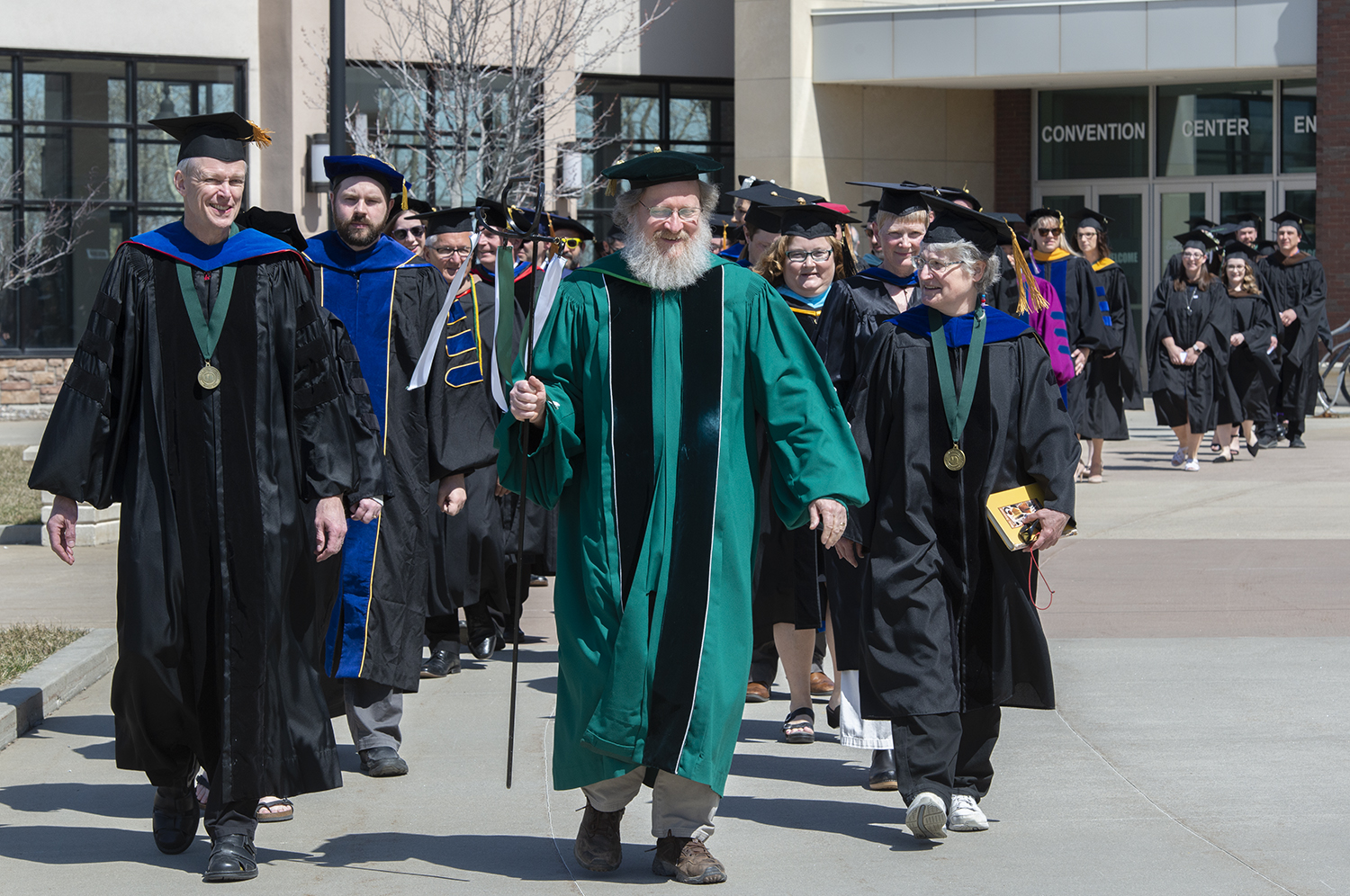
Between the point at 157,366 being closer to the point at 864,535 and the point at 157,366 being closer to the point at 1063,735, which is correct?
the point at 864,535

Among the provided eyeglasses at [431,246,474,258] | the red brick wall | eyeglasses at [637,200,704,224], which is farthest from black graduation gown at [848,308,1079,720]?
the red brick wall

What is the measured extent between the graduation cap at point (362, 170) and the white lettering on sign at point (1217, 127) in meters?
19.8

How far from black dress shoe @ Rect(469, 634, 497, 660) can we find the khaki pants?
354 centimetres

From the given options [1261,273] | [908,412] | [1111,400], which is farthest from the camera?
[1261,273]

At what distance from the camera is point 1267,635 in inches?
324

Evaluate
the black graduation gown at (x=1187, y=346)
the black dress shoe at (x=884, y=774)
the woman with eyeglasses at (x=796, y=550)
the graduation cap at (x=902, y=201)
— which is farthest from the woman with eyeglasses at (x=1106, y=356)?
the black dress shoe at (x=884, y=774)

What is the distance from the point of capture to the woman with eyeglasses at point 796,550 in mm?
6434

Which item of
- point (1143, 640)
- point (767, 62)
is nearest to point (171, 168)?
point (767, 62)

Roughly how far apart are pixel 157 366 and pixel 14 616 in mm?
4364

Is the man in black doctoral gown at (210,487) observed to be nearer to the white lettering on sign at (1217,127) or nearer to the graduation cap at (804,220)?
the graduation cap at (804,220)

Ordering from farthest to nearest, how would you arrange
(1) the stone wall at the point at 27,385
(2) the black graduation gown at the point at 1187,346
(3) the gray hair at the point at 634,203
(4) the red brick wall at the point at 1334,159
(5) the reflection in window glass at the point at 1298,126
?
(5) the reflection in window glass at the point at 1298,126 → (4) the red brick wall at the point at 1334,159 → (1) the stone wall at the point at 27,385 → (2) the black graduation gown at the point at 1187,346 → (3) the gray hair at the point at 634,203

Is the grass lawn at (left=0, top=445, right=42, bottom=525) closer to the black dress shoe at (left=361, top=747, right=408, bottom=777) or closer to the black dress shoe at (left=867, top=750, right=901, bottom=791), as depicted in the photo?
the black dress shoe at (left=361, top=747, right=408, bottom=777)

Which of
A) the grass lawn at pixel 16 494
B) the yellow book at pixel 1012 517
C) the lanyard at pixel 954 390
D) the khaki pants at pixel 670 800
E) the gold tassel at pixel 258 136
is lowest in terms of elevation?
the khaki pants at pixel 670 800

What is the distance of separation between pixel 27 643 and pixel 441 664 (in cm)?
185
